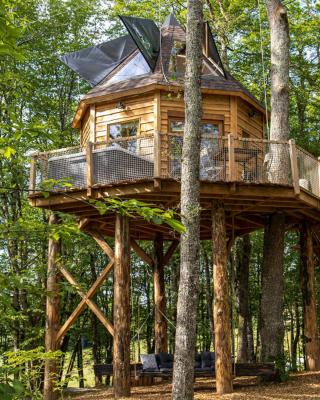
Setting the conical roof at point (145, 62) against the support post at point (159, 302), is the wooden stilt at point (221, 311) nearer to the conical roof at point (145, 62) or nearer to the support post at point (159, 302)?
the conical roof at point (145, 62)

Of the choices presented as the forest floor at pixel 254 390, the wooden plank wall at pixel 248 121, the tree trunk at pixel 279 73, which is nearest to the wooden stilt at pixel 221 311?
the forest floor at pixel 254 390

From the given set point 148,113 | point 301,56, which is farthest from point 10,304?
point 301,56

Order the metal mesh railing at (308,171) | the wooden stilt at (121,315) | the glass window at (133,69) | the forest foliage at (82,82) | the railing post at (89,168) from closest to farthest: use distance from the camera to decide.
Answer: the wooden stilt at (121,315)
the railing post at (89,168)
the metal mesh railing at (308,171)
the glass window at (133,69)
the forest foliage at (82,82)

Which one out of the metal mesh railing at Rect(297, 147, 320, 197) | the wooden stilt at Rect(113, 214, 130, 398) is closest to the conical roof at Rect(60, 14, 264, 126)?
the metal mesh railing at Rect(297, 147, 320, 197)

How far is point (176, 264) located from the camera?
86.9 ft

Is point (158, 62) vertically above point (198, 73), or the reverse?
point (158, 62)

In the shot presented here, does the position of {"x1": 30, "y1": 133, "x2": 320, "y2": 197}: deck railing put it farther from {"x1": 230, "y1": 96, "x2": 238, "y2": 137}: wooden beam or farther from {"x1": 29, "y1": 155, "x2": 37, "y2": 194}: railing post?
{"x1": 230, "y1": 96, "x2": 238, "y2": 137}: wooden beam

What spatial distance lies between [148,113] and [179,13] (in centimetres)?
1052

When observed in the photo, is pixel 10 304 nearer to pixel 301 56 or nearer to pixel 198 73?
pixel 198 73

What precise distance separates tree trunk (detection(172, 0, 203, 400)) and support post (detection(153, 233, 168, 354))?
Answer: 22.4 ft

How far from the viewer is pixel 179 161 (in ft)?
39.0

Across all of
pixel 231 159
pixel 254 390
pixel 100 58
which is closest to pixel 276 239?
pixel 231 159

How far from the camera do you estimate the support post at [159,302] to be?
55.3ft

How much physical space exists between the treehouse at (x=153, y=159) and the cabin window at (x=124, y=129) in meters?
0.03
